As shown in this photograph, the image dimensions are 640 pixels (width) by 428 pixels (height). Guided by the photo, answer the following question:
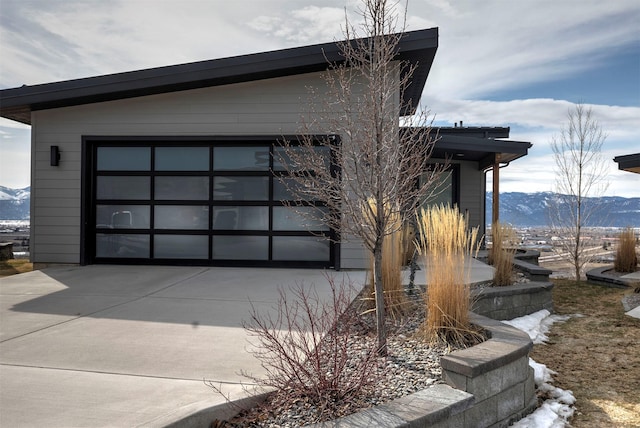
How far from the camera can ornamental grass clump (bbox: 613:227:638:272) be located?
8.72m

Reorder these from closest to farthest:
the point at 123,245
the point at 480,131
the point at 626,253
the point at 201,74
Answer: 1. the point at 201,74
2. the point at 123,245
3. the point at 626,253
4. the point at 480,131

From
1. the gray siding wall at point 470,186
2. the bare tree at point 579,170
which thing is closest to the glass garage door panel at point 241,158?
the gray siding wall at point 470,186

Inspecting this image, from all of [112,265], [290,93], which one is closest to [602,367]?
[290,93]

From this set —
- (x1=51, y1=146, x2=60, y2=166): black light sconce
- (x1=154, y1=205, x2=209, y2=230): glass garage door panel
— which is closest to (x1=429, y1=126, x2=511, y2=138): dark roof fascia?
(x1=154, y1=205, x2=209, y2=230): glass garage door panel

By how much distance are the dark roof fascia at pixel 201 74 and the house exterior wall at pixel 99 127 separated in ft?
0.68

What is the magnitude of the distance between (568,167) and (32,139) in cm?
1263

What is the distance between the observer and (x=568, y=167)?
11836 millimetres

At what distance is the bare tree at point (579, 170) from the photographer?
1158 cm

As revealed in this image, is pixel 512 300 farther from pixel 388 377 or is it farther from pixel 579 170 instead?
pixel 579 170

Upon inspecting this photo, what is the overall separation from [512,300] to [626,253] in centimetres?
505

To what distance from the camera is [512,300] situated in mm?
5422

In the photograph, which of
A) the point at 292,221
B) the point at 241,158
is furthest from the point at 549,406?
the point at 241,158

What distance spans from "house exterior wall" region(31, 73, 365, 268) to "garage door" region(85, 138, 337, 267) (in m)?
0.22

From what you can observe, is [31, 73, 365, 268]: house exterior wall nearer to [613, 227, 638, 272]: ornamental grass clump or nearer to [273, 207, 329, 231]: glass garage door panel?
[273, 207, 329, 231]: glass garage door panel
